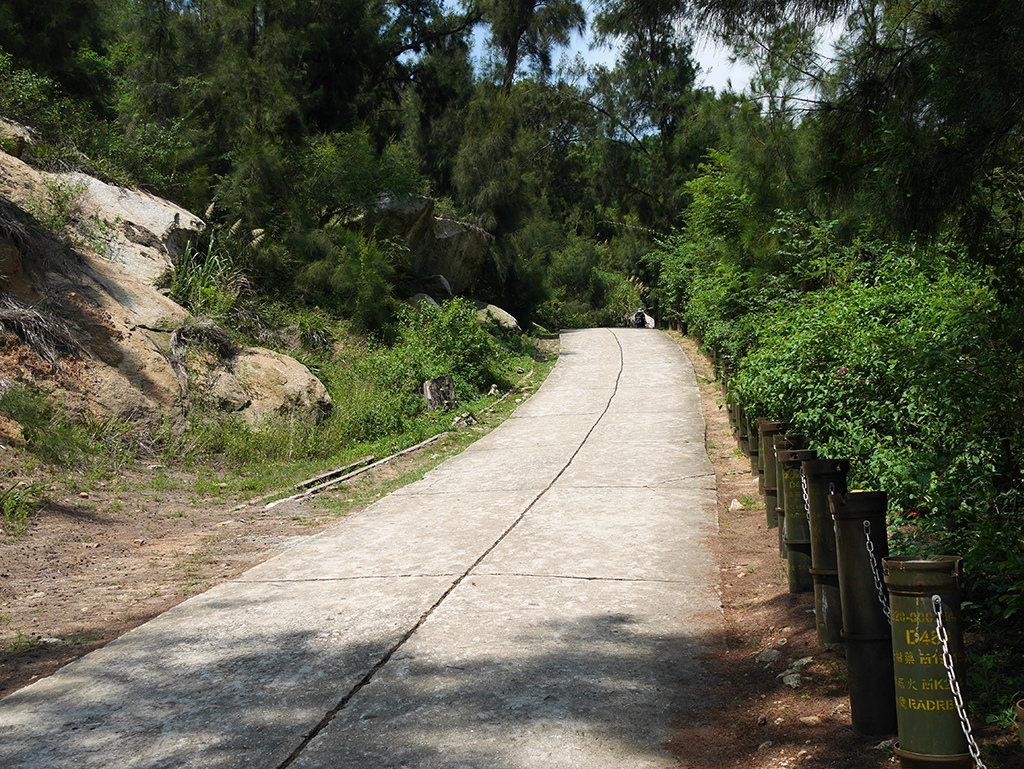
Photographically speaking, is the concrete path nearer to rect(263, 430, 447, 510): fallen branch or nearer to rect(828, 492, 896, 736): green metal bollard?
rect(828, 492, 896, 736): green metal bollard

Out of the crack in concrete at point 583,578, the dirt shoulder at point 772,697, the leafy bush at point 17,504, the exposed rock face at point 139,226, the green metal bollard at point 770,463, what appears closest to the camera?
the dirt shoulder at point 772,697

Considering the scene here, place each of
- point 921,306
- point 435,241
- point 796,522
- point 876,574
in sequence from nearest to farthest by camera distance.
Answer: point 876,574 < point 796,522 < point 921,306 < point 435,241

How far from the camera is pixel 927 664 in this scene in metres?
2.91

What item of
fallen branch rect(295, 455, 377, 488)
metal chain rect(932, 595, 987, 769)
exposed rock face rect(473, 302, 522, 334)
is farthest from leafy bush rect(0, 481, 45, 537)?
exposed rock face rect(473, 302, 522, 334)

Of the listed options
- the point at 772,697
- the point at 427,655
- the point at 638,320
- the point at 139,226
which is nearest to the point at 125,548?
the point at 427,655

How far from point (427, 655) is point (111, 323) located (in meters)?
8.30

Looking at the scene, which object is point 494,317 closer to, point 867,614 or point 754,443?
point 754,443

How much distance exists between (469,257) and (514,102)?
5.11m

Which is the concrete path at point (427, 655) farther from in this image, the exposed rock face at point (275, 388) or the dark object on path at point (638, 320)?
the dark object on path at point (638, 320)

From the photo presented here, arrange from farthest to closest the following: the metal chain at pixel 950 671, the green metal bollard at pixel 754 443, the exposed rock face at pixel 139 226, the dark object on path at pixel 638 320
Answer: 1. the dark object on path at pixel 638 320
2. the exposed rock face at pixel 139 226
3. the green metal bollard at pixel 754 443
4. the metal chain at pixel 950 671

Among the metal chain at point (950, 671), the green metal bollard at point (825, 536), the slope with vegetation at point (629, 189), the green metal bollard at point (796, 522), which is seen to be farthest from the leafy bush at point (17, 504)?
the metal chain at point (950, 671)

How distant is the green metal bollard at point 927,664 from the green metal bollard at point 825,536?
125 cm

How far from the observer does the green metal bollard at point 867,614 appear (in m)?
3.40

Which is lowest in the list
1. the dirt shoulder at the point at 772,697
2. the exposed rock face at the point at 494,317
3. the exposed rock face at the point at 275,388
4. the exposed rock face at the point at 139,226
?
the dirt shoulder at the point at 772,697
